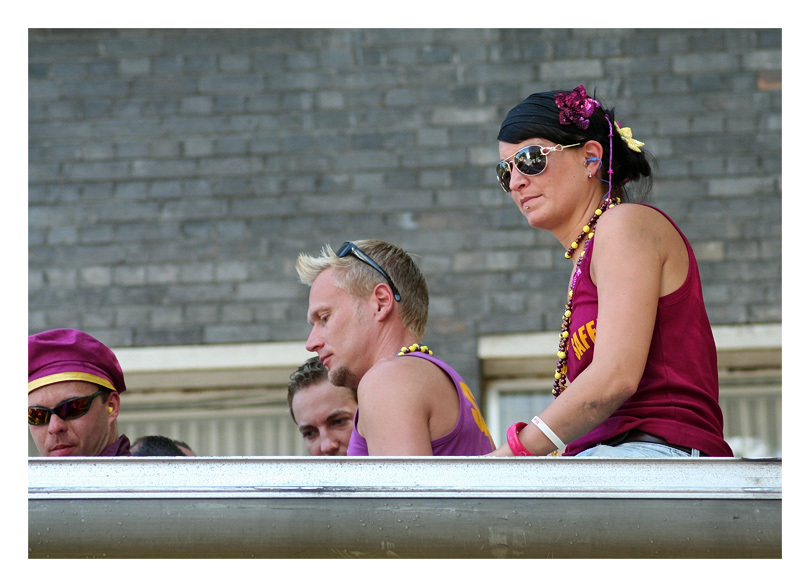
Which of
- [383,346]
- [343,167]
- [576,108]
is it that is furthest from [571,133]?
[343,167]

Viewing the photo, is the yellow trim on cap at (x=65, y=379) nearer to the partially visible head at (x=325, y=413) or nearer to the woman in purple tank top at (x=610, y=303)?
the partially visible head at (x=325, y=413)

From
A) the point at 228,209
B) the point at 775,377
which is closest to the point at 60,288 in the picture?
the point at 228,209

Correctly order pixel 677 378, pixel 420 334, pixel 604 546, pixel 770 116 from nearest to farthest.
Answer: pixel 604 546 < pixel 677 378 < pixel 420 334 < pixel 770 116

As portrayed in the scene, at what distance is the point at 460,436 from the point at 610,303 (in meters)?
0.54

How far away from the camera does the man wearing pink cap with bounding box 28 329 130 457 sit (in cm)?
360

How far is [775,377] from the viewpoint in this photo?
7352 millimetres

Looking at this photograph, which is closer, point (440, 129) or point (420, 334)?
point (420, 334)

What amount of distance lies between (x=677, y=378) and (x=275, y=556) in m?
0.98

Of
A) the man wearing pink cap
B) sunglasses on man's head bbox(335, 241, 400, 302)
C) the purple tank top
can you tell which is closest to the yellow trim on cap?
the man wearing pink cap

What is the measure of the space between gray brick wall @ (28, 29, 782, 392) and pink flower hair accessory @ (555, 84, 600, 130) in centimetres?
432

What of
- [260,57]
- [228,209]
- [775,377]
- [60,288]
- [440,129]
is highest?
[260,57]

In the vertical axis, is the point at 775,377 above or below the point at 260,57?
below

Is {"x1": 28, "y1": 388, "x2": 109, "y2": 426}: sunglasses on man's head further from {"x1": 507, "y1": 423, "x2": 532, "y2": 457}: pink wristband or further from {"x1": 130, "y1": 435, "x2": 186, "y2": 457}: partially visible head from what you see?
{"x1": 507, "y1": 423, "x2": 532, "y2": 457}: pink wristband

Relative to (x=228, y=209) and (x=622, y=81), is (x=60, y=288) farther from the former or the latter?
(x=622, y=81)
